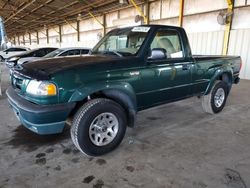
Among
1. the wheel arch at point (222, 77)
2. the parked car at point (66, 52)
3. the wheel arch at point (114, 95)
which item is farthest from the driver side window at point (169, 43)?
the parked car at point (66, 52)

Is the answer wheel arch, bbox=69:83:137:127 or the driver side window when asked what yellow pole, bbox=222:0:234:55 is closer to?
the driver side window

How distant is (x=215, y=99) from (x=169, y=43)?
1.72 meters

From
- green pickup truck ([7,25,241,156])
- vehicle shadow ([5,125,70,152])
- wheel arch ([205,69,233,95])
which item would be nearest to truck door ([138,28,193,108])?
green pickup truck ([7,25,241,156])

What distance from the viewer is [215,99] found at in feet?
14.0

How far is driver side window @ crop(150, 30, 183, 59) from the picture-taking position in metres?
3.19

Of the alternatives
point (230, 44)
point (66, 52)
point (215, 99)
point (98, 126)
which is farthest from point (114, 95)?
point (230, 44)

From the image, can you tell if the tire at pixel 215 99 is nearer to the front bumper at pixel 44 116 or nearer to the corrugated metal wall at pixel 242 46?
the front bumper at pixel 44 116

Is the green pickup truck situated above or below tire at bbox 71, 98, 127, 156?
above

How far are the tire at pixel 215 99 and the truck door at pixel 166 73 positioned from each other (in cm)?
71

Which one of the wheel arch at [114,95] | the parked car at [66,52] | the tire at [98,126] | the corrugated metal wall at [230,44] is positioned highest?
the corrugated metal wall at [230,44]

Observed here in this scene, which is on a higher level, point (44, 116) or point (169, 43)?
point (169, 43)

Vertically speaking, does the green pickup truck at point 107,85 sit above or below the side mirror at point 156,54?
below

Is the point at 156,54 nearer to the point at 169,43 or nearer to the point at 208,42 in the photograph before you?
the point at 169,43

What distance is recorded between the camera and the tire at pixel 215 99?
13.5ft
